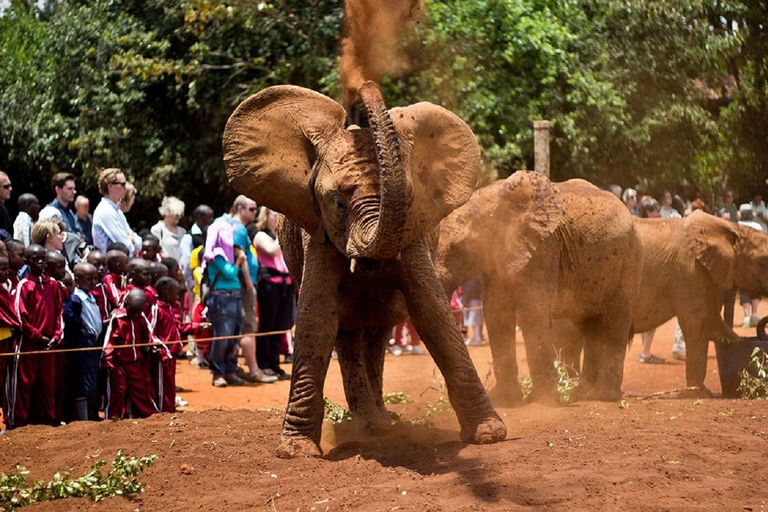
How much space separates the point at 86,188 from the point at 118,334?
1052 centimetres

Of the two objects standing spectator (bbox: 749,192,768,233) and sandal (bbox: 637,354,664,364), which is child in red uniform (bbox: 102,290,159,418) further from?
standing spectator (bbox: 749,192,768,233)

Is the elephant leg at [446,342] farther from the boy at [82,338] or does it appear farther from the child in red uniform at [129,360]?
the boy at [82,338]

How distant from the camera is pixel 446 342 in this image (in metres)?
8.20

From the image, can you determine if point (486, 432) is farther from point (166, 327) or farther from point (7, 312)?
point (7, 312)

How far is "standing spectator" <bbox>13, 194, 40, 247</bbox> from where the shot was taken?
13.0 m

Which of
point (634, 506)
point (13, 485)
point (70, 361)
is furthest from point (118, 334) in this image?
point (634, 506)

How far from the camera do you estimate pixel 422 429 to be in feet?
30.7

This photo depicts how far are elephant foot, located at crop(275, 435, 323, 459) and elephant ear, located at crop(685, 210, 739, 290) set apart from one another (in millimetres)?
6353

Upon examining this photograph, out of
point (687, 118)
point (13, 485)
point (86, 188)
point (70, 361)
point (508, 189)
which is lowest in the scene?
point (13, 485)

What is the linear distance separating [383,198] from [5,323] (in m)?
4.66

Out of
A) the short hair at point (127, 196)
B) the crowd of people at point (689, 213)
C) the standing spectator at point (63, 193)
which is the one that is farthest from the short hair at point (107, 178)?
the crowd of people at point (689, 213)

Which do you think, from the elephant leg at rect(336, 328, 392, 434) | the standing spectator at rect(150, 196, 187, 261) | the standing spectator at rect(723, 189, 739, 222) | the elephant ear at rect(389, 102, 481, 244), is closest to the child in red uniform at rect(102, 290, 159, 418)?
the elephant leg at rect(336, 328, 392, 434)

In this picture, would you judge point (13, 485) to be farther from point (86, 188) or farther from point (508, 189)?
point (86, 188)

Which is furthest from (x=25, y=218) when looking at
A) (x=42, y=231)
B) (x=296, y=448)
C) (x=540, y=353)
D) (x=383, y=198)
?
(x=383, y=198)
